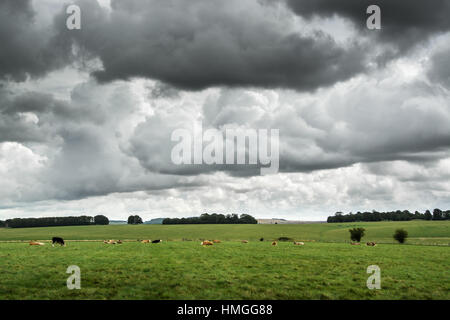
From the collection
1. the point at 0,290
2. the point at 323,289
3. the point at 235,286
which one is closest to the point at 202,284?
the point at 235,286

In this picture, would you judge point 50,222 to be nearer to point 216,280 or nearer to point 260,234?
point 260,234

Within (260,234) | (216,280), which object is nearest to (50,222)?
(260,234)

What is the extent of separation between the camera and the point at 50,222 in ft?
606

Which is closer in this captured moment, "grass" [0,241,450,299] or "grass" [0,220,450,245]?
"grass" [0,241,450,299]

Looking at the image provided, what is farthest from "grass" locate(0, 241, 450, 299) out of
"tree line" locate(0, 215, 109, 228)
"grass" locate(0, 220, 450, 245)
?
"tree line" locate(0, 215, 109, 228)

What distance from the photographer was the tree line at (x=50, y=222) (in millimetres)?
179500

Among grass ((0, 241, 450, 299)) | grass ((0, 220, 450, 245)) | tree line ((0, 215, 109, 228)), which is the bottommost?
tree line ((0, 215, 109, 228))

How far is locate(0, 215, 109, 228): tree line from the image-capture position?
179500mm

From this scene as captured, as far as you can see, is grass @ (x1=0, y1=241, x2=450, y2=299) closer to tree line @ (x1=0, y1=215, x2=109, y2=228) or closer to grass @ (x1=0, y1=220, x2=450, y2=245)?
grass @ (x1=0, y1=220, x2=450, y2=245)

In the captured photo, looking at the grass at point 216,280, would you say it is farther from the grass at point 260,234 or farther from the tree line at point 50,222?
the tree line at point 50,222

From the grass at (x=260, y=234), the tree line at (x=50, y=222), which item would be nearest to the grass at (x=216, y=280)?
the grass at (x=260, y=234)

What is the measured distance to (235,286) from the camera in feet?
50.3

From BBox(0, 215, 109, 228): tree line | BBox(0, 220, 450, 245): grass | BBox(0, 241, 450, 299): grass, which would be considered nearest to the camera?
BBox(0, 241, 450, 299): grass
